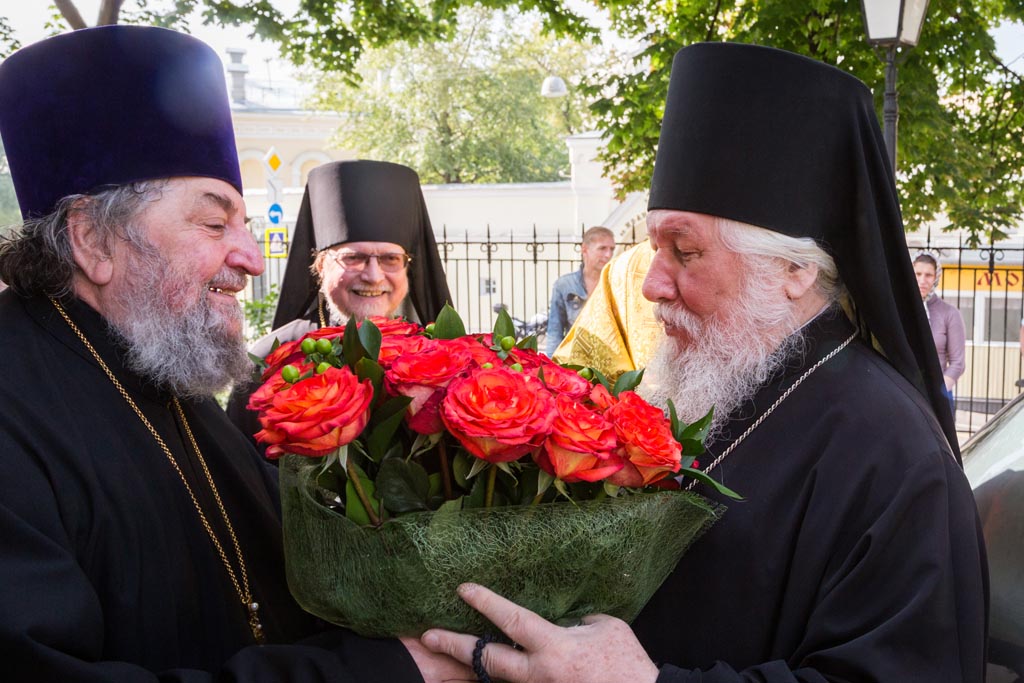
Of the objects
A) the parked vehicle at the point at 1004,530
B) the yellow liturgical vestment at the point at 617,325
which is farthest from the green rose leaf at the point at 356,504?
the yellow liturgical vestment at the point at 617,325

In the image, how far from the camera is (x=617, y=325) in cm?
356

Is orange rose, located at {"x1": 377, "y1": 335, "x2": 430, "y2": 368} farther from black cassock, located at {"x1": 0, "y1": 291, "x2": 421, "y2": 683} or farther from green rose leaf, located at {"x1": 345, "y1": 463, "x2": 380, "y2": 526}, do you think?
black cassock, located at {"x1": 0, "y1": 291, "x2": 421, "y2": 683}

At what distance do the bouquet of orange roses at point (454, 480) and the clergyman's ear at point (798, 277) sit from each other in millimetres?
585

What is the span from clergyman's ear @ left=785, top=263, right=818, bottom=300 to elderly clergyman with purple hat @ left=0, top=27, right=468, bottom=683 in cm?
122

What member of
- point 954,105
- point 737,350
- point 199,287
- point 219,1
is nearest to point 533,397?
point 737,350

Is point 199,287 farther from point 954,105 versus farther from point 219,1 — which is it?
point 954,105

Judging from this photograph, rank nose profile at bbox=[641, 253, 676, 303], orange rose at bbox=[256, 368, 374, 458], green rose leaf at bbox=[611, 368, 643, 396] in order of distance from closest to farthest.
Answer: orange rose at bbox=[256, 368, 374, 458] < green rose leaf at bbox=[611, 368, 643, 396] < nose profile at bbox=[641, 253, 676, 303]

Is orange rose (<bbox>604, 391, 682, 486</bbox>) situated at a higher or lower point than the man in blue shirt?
higher

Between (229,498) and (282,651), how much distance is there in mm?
710

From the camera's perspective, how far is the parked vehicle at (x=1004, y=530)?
1.91 meters

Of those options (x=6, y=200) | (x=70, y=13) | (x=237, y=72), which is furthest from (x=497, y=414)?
(x=237, y=72)

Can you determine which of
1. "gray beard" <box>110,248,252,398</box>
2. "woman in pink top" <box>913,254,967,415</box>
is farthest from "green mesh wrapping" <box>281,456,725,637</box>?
"woman in pink top" <box>913,254,967,415</box>

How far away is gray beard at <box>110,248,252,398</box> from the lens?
2.20m

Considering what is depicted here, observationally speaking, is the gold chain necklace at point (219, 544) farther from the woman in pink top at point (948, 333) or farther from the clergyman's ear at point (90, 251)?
the woman in pink top at point (948, 333)
